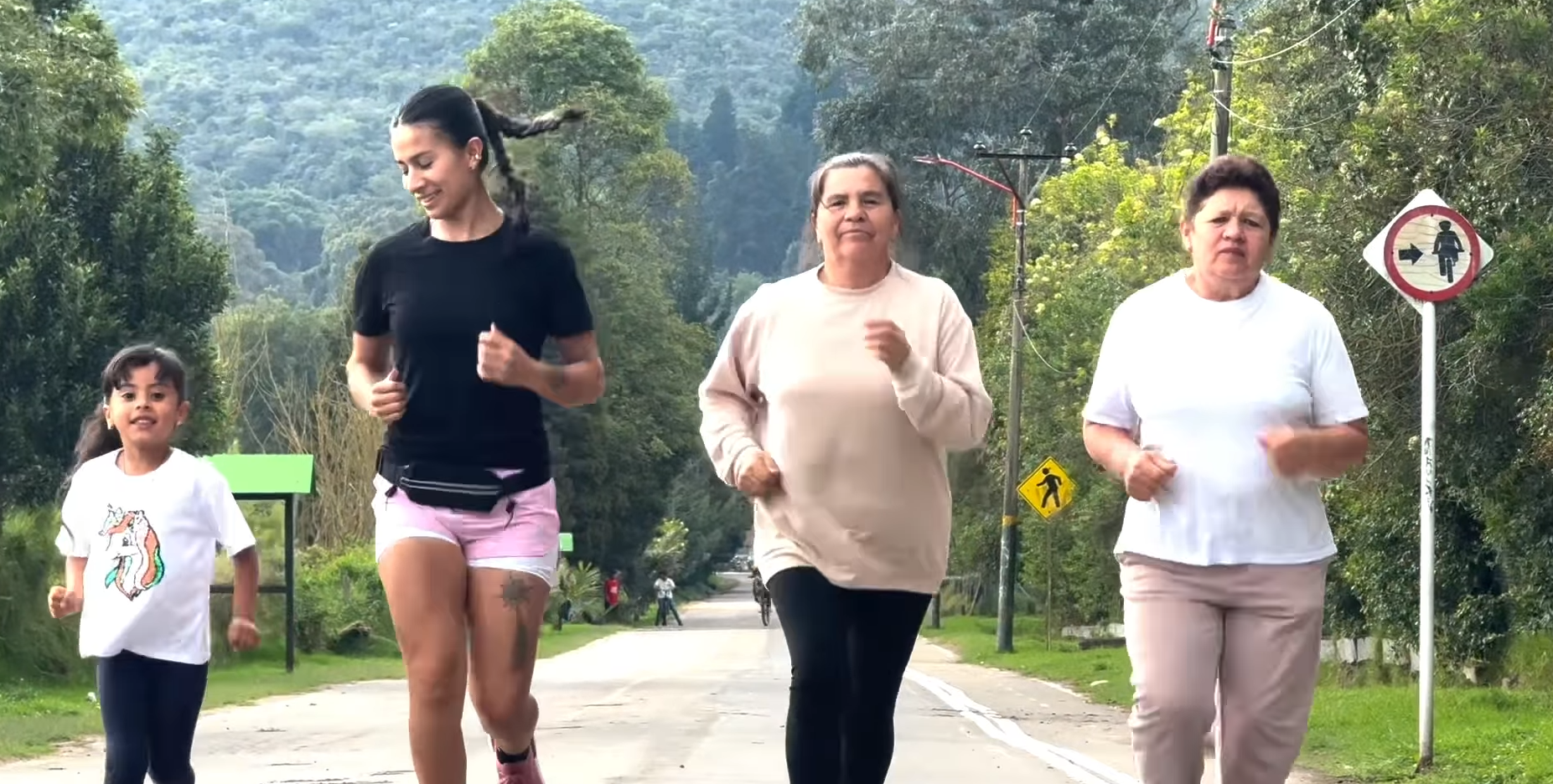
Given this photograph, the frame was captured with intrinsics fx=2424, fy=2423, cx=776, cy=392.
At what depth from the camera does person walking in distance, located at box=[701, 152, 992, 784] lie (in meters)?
6.52

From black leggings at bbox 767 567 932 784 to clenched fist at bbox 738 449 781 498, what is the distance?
9.5 inches

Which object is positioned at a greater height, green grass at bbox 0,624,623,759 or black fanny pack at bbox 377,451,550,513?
black fanny pack at bbox 377,451,550,513

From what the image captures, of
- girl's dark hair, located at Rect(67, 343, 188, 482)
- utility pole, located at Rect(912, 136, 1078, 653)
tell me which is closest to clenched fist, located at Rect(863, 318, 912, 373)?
girl's dark hair, located at Rect(67, 343, 188, 482)

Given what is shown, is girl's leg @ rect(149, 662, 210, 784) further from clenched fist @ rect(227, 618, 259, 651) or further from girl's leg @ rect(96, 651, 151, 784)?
clenched fist @ rect(227, 618, 259, 651)

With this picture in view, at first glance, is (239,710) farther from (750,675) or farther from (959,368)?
(959,368)

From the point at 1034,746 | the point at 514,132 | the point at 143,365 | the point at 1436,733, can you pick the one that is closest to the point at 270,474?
the point at 1034,746

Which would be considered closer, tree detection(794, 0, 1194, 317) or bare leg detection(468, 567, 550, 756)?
bare leg detection(468, 567, 550, 756)

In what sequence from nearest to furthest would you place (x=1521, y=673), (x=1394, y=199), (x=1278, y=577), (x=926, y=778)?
(x=1278, y=577), (x=926, y=778), (x=1394, y=199), (x=1521, y=673)

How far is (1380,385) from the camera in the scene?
19.7 meters

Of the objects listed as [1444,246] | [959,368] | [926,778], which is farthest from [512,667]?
[1444,246]

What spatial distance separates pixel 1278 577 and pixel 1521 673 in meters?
15.7

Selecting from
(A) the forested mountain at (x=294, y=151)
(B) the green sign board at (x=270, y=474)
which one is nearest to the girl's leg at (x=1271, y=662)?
(B) the green sign board at (x=270, y=474)

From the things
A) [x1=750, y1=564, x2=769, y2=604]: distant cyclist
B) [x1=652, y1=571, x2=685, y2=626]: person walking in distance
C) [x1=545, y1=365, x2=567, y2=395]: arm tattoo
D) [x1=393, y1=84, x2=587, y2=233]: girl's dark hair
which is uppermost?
[x1=393, y1=84, x2=587, y2=233]: girl's dark hair

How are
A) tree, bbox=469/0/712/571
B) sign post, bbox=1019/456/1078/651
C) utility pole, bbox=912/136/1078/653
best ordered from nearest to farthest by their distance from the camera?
sign post, bbox=1019/456/1078/651
utility pole, bbox=912/136/1078/653
tree, bbox=469/0/712/571
